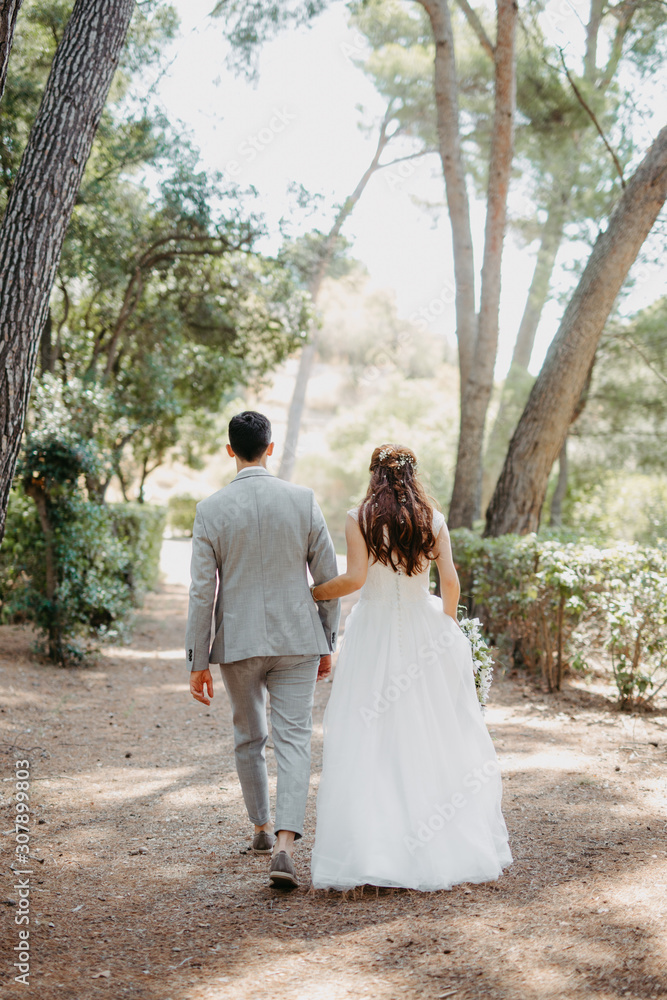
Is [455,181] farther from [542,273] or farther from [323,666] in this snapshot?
[323,666]

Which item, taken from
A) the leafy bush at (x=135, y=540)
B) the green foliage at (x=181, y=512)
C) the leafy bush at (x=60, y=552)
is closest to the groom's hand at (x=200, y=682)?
the leafy bush at (x=60, y=552)

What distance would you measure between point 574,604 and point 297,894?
3.57 meters

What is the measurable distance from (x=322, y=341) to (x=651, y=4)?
35.9 metres

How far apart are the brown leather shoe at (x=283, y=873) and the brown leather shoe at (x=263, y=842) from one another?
0.46 metres

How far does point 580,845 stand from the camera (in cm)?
352

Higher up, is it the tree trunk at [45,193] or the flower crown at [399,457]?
the tree trunk at [45,193]

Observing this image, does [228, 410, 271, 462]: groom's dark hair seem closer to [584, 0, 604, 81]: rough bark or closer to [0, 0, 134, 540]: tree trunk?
[0, 0, 134, 540]: tree trunk

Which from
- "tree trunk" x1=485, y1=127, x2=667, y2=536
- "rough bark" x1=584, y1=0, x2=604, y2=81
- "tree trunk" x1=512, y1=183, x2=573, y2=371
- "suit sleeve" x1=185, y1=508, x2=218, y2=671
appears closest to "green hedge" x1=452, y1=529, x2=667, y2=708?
"tree trunk" x1=485, y1=127, x2=667, y2=536

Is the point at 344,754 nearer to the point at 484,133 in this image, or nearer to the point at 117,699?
the point at 117,699

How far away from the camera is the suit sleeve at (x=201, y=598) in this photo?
3.27 meters

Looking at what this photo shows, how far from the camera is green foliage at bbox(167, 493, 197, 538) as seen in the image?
90.2 ft

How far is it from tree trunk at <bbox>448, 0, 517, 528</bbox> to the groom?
6.36 meters

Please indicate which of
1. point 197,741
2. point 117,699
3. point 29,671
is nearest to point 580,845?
point 197,741

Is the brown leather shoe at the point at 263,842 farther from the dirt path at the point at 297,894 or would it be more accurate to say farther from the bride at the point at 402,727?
the bride at the point at 402,727
